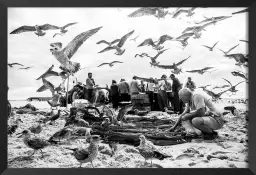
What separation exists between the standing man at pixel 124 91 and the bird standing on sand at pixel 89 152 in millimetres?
702

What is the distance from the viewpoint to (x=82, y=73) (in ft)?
12.1

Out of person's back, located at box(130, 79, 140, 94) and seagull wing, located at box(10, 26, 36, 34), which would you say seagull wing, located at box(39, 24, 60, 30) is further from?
person's back, located at box(130, 79, 140, 94)

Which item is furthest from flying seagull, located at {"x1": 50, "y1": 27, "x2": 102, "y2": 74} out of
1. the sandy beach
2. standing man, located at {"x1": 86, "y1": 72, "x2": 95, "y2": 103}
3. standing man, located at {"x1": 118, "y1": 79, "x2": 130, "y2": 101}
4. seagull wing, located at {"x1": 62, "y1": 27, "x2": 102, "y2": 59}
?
the sandy beach

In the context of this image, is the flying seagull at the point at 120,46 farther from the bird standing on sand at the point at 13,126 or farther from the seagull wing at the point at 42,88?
the bird standing on sand at the point at 13,126

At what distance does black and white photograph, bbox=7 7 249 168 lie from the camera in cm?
358

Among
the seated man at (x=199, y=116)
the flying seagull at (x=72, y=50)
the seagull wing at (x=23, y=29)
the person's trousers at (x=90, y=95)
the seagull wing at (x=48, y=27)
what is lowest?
the seated man at (x=199, y=116)

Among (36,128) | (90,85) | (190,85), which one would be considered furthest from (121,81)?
(36,128)

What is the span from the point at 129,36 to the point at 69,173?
2186mm

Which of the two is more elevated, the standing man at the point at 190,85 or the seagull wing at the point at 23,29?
the seagull wing at the point at 23,29

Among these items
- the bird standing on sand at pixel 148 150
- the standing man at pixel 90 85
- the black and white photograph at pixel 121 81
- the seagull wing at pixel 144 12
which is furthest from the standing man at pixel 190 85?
the standing man at pixel 90 85

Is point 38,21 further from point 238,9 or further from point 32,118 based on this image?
point 238,9

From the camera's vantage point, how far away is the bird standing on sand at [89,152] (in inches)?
139

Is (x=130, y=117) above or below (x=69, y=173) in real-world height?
above
